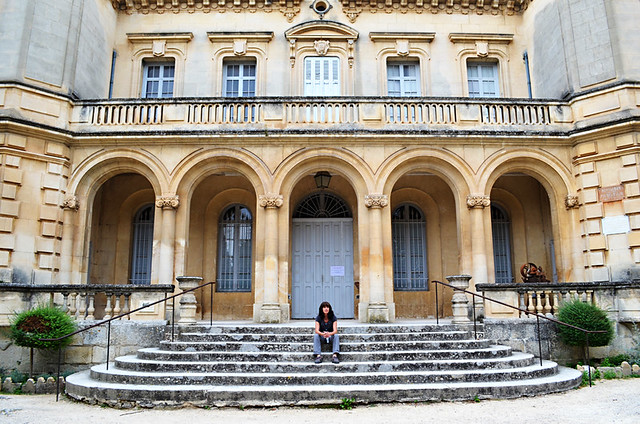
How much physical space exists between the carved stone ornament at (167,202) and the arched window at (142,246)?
320 cm

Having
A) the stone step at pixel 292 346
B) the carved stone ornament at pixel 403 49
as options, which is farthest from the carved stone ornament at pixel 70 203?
the carved stone ornament at pixel 403 49

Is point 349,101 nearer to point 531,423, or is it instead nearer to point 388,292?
point 388,292

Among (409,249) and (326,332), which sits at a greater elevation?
(409,249)

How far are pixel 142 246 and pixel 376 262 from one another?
7853 mm

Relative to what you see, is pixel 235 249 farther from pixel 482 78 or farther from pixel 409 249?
pixel 482 78

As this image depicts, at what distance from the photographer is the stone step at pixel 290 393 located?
7398 millimetres

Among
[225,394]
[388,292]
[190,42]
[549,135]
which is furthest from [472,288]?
[190,42]

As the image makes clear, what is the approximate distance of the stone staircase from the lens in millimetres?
7441

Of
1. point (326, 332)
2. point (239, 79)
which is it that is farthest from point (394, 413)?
point (239, 79)

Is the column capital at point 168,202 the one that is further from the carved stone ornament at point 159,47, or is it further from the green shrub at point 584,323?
the green shrub at point 584,323

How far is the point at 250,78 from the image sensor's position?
16359 mm

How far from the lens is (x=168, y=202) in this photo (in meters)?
12.7

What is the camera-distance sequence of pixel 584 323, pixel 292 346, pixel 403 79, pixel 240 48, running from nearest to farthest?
pixel 292 346 → pixel 584 323 → pixel 240 48 → pixel 403 79

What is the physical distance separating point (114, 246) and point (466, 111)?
11.4 meters
